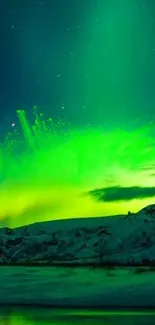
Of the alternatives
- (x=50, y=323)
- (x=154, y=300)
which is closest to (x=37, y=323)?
(x=50, y=323)

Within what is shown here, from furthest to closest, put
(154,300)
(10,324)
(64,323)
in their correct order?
(154,300) < (64,323) < (10,324)

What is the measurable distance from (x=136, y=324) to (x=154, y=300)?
99.7m

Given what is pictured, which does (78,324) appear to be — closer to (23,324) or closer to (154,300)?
(23,324)

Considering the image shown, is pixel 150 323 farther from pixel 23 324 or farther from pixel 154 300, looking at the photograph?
pixel 154 300

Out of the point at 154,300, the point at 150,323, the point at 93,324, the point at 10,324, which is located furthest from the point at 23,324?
the point at 154,300

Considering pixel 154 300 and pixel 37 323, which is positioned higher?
pixel 154 300

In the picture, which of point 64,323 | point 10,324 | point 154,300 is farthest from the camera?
point 154,300

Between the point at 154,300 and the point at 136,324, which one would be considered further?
the point at 154,300

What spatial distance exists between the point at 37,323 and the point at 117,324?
32.8 feet

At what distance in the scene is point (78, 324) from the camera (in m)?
100

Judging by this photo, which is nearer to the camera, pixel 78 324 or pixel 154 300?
pixel 78 324

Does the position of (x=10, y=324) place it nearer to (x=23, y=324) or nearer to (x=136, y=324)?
(x=23, y=324)

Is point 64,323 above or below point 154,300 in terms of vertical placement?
below

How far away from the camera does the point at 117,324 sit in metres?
98.8
